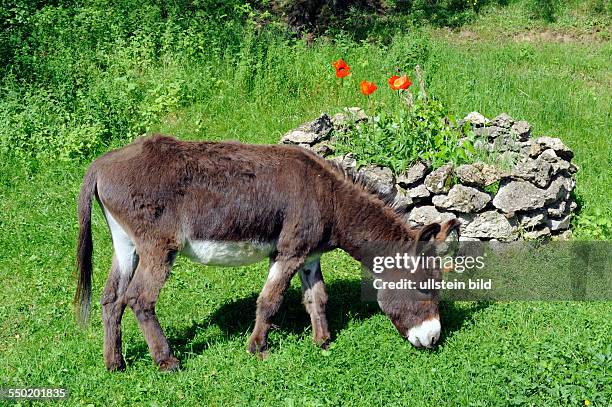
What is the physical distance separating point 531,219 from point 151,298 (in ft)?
13.8

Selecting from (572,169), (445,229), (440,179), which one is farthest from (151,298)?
(572,169)

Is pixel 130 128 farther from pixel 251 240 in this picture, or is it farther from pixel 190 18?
pixel 251 240

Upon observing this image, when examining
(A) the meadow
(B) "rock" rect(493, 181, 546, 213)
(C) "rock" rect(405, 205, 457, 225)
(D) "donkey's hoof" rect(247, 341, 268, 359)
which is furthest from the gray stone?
(D) "donkey's hoof" rect(247, 341, 268, 359)

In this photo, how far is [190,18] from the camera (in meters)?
12.8

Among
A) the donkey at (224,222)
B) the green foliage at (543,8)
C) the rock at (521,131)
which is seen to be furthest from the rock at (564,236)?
the green foliage at (543,8)

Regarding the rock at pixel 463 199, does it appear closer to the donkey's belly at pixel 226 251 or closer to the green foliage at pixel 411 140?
the green foliage at pixel 411 140

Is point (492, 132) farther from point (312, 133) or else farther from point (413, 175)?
point (312, 133)

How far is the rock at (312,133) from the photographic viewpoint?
880 cm

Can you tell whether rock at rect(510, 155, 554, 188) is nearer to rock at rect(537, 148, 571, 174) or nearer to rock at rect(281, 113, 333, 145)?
rock at rect(537, 148, 571, 174)

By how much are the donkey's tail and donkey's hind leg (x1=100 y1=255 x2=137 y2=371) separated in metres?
0.18

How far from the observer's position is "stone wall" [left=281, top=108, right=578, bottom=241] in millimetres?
8000

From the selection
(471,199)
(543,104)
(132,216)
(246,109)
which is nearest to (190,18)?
(246,109)

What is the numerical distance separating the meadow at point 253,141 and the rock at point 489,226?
94 centimetres

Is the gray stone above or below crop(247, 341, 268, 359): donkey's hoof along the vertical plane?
above
